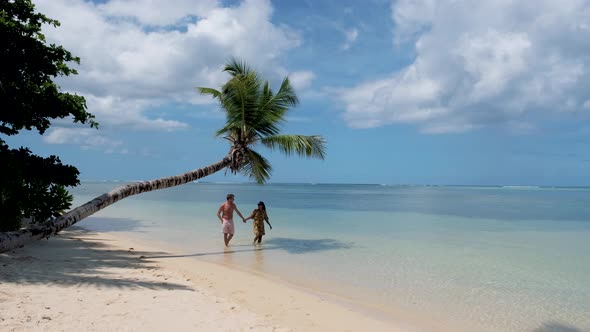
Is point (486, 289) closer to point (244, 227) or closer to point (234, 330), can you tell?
point (234, 330)

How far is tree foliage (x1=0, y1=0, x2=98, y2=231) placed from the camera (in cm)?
805

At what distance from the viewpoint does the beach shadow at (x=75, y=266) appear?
6216mm

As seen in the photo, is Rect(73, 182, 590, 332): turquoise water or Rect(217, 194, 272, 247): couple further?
Rect(217, 194, 272, 247): couple

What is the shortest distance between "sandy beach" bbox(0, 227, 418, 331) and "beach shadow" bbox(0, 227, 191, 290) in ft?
0.05

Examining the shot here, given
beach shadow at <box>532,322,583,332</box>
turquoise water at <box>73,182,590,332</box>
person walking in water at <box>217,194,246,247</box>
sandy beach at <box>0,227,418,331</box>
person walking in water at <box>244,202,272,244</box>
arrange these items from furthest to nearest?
person walking in water at <box>244,202,272,244</box>
person walking in water at <box>217,194,246,247</box>
turquoise water at <box>73,182,590,332</box>
beach shadow at <box>532,322,583,332</box>
sandy beach at <box>0,227,418,331</box>

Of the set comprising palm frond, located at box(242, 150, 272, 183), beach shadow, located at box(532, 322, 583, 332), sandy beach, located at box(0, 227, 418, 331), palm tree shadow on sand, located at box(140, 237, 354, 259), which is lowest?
beach shadow, located at box(532, 322, 583, 332)

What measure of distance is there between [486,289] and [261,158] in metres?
7.38

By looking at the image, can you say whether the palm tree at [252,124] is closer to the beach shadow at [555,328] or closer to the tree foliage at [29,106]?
the tree foliage at [29,106]

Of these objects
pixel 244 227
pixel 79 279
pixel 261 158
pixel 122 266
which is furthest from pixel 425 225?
pixel 79 279

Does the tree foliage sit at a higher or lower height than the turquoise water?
higher

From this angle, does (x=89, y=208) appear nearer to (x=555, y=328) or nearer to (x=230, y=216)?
(x=230, y=216)

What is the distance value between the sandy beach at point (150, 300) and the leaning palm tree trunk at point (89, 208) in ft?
1.17

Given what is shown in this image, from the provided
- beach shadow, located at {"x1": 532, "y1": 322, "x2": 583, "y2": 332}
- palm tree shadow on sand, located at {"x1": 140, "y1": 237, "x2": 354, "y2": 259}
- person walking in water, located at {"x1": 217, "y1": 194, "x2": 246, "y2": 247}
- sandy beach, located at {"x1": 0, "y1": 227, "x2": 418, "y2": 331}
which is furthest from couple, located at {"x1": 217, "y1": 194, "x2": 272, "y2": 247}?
beach shadow, located at {"x1": 532, "y1": 322, "x2": 583, "y2": 332}

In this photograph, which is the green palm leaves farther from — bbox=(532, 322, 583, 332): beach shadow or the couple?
bbox=(532, 322, 583, 332): beach shadow
